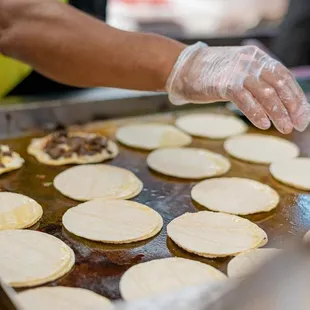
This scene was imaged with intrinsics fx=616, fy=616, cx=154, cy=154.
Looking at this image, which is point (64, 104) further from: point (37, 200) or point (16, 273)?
point (16, 273)

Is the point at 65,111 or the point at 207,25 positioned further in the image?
the point at 207,25

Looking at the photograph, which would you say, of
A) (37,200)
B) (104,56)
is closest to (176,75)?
(104,56)

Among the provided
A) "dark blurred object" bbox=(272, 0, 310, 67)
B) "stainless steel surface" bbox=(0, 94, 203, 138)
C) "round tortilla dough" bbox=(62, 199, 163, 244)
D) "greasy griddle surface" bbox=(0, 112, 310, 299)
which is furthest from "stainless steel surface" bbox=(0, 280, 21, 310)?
"dark blurred object" bbox=(272, 0, 310, 67)

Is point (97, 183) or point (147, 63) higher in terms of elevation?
point (147, 63)

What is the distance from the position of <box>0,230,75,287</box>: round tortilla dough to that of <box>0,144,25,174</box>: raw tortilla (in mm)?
Result: 515

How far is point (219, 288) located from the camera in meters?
1.25

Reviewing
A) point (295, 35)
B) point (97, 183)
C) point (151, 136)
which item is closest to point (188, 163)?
point (151, 136)

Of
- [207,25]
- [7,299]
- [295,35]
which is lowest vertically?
[207,25]

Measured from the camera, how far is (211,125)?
3127 mm

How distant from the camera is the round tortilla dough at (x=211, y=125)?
3.05m

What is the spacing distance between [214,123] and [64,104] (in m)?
0.77

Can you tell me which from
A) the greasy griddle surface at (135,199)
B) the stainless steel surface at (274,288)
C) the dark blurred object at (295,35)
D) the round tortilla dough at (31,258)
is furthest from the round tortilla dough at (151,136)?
the stainless steel surface at (274,288)

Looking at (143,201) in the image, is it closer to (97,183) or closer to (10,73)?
(97,183)

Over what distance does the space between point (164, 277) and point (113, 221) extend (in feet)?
1.33
